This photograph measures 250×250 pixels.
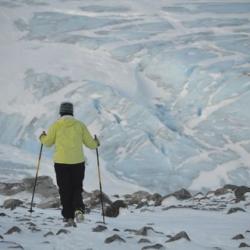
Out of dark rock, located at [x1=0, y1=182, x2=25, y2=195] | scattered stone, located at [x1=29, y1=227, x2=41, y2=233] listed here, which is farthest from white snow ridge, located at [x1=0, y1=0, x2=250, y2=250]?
scattered stone, located at [x1=29, y1=227, x2=41, y2=233]

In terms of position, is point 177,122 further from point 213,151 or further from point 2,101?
point 2,101

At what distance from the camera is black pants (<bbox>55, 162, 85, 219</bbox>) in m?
7.03

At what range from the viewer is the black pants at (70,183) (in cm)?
703

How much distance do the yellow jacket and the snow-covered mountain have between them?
31114 mm

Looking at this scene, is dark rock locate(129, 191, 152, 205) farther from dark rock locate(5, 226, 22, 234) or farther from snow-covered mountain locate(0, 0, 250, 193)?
snow-covered mountain locate(0, 0, 250, 193)

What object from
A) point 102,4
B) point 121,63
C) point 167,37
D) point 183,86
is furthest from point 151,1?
point 183,86

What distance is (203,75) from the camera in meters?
44.3

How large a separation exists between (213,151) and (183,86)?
6148 mm

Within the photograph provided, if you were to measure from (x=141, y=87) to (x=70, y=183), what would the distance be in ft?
144

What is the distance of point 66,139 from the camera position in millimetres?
7055

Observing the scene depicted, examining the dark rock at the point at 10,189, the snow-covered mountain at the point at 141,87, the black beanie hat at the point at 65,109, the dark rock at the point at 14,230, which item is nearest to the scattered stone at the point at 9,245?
the dark rock at the point at 14,230

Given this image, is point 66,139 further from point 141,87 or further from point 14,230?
point 141,87

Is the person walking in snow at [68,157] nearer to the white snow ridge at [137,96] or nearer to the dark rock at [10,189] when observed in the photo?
the dark rock at [10,189]

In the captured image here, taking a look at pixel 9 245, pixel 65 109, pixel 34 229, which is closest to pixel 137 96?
pixel 65 109
